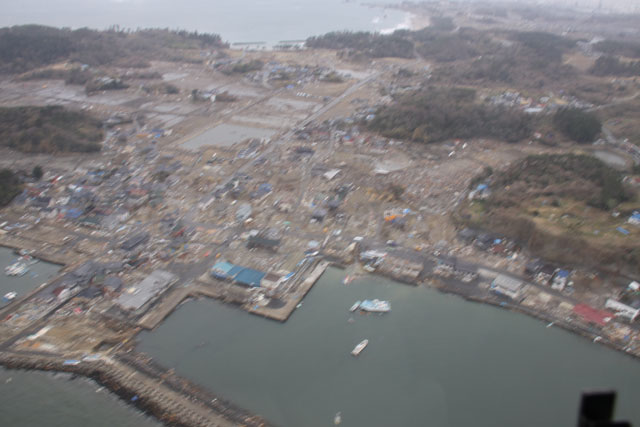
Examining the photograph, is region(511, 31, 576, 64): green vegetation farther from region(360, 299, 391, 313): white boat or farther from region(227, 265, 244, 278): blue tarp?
region(227, 265, 244, 278): blue tarp

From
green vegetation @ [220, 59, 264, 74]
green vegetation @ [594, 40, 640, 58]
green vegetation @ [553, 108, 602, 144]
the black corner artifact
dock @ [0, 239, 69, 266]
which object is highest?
green vegetation @ [594, 40, 640, 58]

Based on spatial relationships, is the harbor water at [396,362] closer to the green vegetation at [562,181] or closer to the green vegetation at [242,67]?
the green vegetation at [562,181]

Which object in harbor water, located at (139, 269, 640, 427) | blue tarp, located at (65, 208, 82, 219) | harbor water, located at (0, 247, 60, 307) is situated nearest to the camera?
harbor water, located at (139, 269, 640, 427)

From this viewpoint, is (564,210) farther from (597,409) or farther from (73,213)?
(73,213)

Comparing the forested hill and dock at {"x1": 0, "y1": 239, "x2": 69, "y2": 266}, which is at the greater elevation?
the forested hill

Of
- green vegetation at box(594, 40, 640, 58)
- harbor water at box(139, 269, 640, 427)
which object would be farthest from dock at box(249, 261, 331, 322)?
green vegetation at box(594, 40, 640, 58)

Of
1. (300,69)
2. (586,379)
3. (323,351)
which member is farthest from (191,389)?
(300,69)

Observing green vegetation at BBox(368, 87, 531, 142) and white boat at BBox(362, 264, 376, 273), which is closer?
white boat at BBox(362, 264, 376, 273)

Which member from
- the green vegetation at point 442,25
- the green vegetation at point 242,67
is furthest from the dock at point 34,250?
the green vegetation at point 442,25
